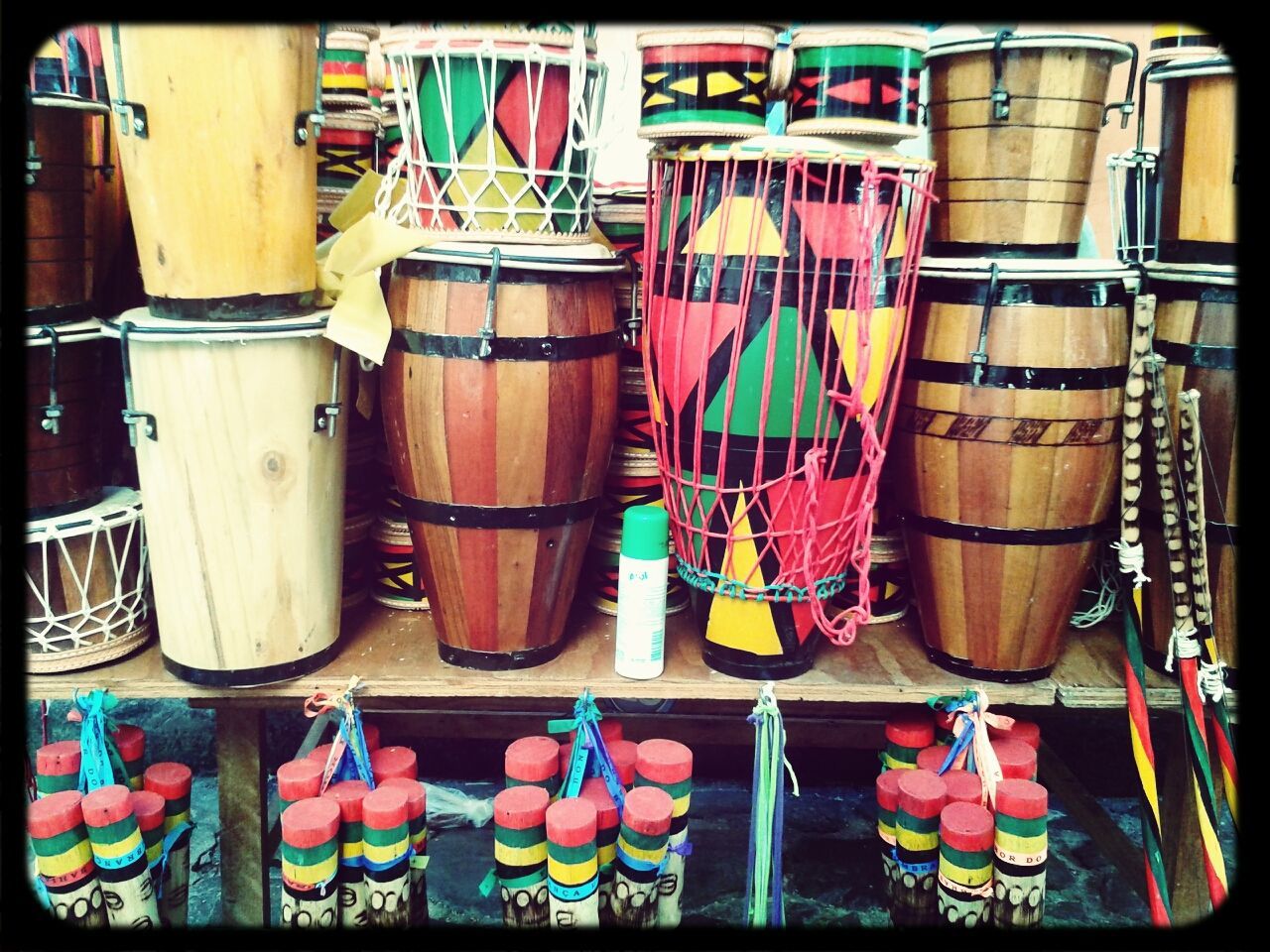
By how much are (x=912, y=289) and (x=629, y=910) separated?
4.11ft

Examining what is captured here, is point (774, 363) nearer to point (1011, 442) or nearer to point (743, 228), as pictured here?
point (743, 228)

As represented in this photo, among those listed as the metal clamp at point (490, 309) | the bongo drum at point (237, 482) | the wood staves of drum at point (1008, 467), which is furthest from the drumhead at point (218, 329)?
the wood staves of drum at point (1008, 467)

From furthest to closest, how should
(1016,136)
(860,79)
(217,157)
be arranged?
(1016,136)
(860,79)
(217,157)

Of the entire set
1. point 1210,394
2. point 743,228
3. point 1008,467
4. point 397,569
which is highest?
point 743,228

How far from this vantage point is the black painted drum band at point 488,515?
6.24 ft

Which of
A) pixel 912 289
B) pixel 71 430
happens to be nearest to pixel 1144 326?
pixel 912 289

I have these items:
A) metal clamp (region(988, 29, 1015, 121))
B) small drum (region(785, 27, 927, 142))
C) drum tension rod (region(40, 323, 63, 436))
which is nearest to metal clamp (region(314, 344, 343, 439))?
drum tension rod (region(40, 323, 63, 436))

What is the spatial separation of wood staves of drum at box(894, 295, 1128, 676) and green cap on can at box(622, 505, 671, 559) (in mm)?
518

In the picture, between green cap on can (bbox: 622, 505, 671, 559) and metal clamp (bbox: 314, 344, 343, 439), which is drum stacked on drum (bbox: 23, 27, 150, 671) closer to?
metal clamp (bbox: 314, 344, 343, 439)

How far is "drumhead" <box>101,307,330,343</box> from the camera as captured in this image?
172cm

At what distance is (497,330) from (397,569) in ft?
2.39

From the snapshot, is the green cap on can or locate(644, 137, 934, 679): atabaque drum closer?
locate(644, 137, 934, 679): atabaque drum

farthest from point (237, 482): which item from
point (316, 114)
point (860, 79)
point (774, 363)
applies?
point (860, 79)

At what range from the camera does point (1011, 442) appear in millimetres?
1876
